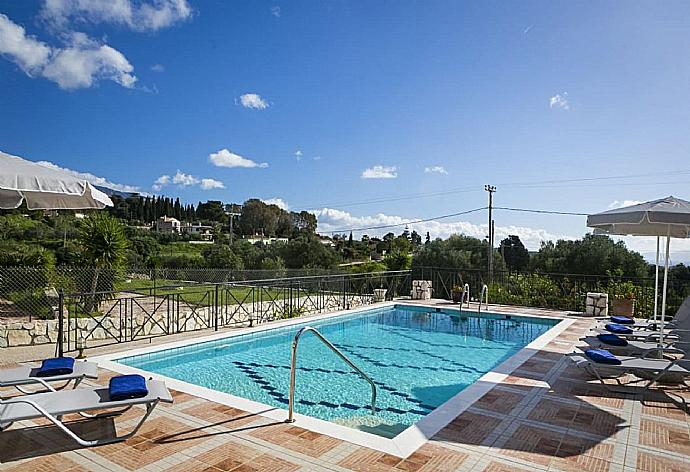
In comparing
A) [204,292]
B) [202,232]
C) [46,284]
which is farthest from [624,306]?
[202,232]

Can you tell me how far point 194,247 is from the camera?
32219 mm

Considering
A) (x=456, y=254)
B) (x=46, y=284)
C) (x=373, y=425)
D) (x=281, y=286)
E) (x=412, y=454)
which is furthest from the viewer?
(x=456, y=254)

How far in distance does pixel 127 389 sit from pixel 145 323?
5494 mm

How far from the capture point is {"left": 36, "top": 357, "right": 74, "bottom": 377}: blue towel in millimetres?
4621

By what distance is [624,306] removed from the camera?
38.1 ft

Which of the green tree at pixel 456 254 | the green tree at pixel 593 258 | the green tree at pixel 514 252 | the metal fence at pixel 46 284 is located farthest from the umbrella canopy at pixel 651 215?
the green tree at pixel 514 252

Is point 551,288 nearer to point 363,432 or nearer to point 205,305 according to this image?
point 205,305

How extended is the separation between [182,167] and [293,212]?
2341 centimetres

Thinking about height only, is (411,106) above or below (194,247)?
above

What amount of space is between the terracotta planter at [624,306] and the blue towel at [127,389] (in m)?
11.3

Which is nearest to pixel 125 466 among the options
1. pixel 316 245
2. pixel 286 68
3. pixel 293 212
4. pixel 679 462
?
pixel 679 462

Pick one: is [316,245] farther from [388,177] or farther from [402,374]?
[402,374]

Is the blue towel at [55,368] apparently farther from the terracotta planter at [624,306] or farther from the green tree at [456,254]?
the green tree at [456,254]

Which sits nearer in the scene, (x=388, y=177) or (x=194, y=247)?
(x=388, y=177)
